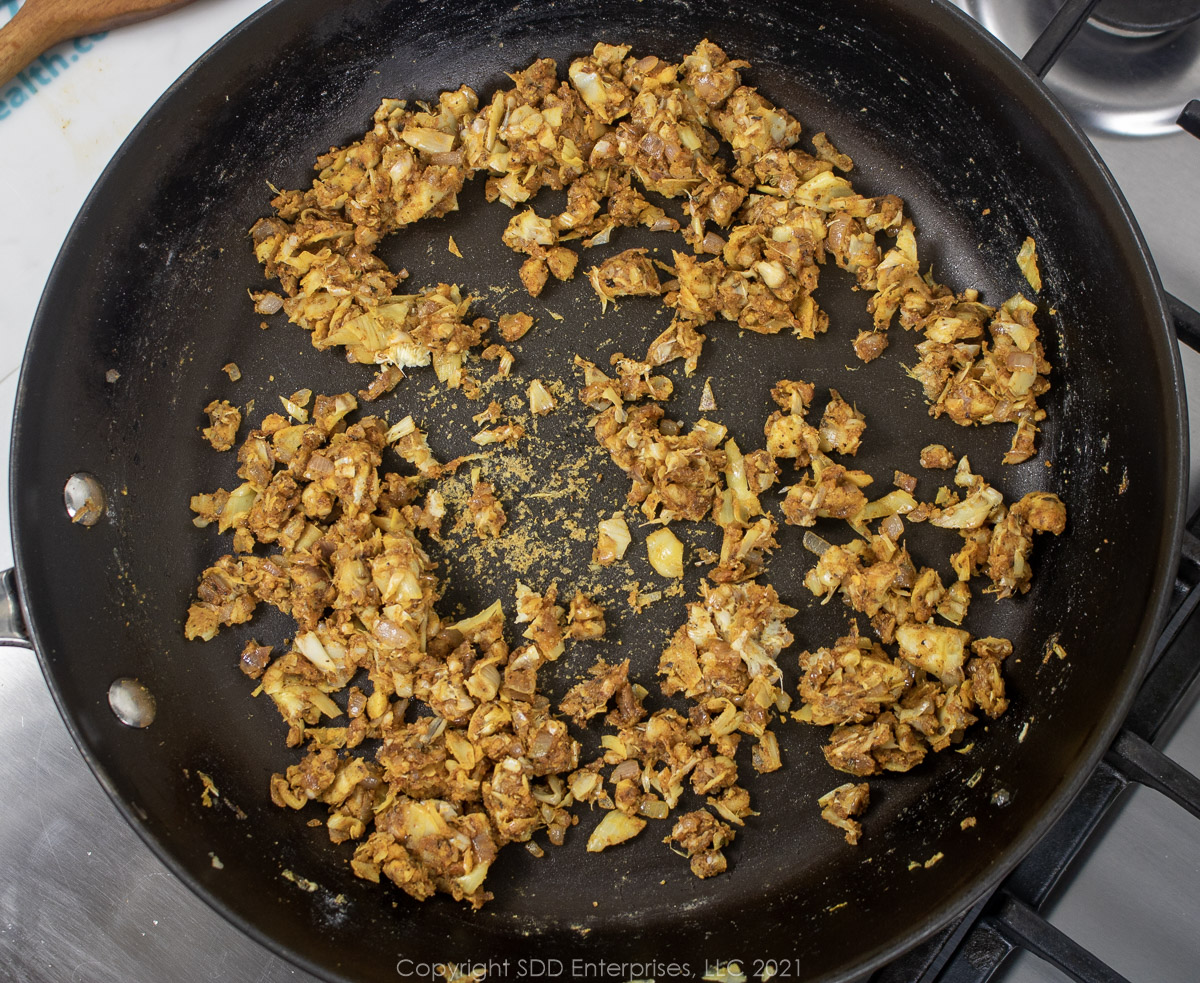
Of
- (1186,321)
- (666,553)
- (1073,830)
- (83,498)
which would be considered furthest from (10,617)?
(1186,321)

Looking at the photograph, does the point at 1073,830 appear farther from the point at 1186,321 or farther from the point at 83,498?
the point at 83,498

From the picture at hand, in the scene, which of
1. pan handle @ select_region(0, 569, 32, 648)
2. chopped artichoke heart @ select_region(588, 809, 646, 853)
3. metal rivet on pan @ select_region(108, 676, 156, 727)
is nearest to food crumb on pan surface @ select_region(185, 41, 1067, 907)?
chopped artichoke heart @ select_region(588, 809, 646, 853)

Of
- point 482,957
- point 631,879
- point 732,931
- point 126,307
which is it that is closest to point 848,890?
point 732,931

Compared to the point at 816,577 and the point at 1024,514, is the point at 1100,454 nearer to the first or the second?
the point at 1024,514

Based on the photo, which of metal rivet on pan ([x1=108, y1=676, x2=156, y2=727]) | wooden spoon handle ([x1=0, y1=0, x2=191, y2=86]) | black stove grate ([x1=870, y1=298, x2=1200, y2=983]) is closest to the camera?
black stove grate ([x1=870, y1=298, x2=1200, y2=983])

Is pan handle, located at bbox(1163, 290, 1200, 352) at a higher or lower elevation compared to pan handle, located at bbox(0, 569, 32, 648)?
higher

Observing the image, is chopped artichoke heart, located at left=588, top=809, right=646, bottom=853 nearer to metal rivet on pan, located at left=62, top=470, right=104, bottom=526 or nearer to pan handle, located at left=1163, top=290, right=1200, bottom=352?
metal rivet on pan, located at left=62, top=470, right=104, bottom=526
